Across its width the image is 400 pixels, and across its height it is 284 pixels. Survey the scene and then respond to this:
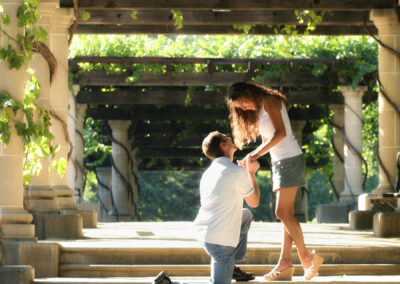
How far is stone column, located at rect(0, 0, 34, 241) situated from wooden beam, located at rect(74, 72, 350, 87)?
963cm

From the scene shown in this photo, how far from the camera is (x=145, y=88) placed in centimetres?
2041

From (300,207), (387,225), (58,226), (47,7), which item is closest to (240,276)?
(58,226)

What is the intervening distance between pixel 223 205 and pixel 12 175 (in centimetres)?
288

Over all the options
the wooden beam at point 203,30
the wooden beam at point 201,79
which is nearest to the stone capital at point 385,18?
the wooden beam at point 203,30

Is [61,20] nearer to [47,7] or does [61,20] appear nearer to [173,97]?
[47,7]

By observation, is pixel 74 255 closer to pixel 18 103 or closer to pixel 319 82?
pixel 18 103

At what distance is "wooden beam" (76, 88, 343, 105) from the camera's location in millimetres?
19375

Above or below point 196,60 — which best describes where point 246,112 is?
below

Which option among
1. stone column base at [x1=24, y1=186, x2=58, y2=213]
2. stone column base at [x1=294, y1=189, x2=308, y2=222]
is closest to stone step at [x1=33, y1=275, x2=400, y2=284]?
stone column base at [x1=24, y1=186, x2=58, y2=213]

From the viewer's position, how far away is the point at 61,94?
12047mm

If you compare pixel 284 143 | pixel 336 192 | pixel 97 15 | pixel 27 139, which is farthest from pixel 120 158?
pixel 284 143

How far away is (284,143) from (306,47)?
11.9 metres

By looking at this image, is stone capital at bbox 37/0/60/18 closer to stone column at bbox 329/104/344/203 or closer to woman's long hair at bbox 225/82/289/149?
woman's long hair at bbox 225/82/289/149

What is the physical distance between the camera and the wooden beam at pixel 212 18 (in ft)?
42.7
